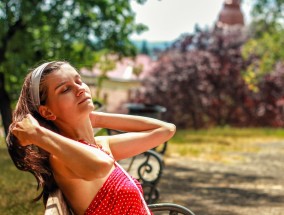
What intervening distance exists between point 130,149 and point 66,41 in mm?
8453

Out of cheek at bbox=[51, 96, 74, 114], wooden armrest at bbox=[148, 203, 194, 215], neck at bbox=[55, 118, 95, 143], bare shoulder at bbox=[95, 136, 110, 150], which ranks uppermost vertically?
cheek at bbox=[51, 96, 74, 114]

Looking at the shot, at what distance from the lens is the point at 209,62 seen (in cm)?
2091

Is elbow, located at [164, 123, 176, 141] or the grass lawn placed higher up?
elbow, located at [164, 123, 176, 141]

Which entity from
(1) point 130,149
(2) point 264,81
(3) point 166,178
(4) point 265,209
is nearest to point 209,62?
(2) point 264,81

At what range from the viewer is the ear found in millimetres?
2342

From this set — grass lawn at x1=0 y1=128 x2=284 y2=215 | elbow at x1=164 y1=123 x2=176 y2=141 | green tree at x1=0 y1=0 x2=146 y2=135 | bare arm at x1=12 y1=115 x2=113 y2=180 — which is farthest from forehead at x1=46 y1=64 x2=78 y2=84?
green tree at x1=0 y1=0 x2=146 y2=135

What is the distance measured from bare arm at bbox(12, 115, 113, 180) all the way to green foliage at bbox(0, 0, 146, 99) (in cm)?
830

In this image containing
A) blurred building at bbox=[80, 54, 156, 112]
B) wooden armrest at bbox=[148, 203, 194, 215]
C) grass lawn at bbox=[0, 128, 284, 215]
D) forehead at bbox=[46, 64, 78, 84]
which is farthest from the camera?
blurred building at bbox=[80, 54, 156, 112]

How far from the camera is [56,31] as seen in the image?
35.0 ft

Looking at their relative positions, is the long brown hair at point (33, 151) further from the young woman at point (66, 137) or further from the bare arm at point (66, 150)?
the bare arm at point (66, 150)

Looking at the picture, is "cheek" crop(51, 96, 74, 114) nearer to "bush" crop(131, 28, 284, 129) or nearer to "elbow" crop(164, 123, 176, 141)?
"elbow" crop(164, 123, 176, 141)

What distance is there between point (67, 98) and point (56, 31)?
849 centimetres

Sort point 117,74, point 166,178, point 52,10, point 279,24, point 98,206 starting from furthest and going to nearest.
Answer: point 117,74
point 279,24
point 52,10
point 166,178
point 98,206

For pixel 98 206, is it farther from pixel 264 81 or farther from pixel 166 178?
pixel 264 81
